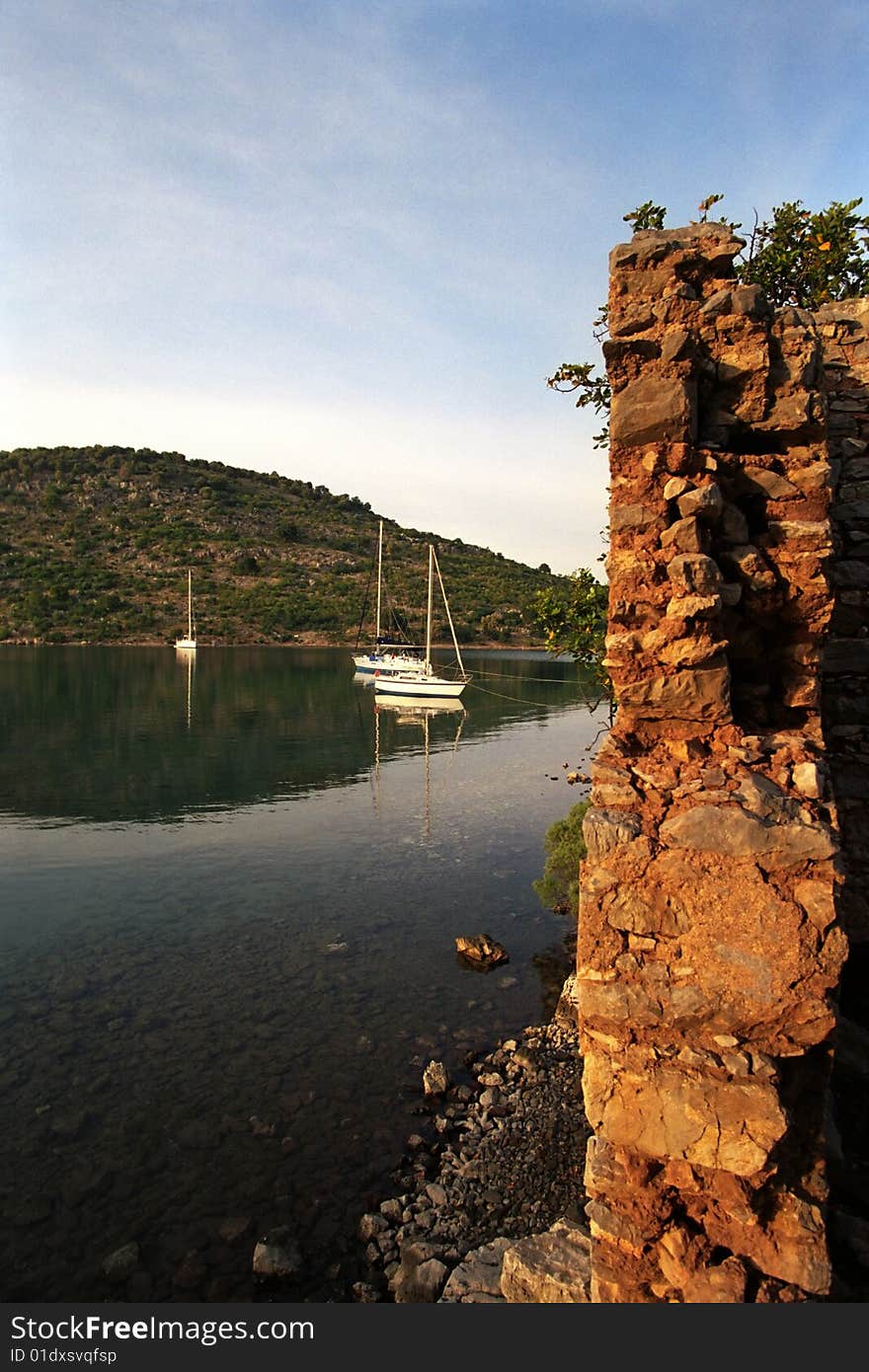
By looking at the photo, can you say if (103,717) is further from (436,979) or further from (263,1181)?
(263,1181)

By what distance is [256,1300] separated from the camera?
6555 millimetres

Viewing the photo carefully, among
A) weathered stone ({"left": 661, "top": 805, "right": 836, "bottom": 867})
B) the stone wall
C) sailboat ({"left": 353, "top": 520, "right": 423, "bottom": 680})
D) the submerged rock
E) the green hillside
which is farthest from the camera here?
the green hillside

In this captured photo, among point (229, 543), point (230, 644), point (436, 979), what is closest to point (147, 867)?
point (436, 979)

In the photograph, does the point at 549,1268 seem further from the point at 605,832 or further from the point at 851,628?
the point at 851,628

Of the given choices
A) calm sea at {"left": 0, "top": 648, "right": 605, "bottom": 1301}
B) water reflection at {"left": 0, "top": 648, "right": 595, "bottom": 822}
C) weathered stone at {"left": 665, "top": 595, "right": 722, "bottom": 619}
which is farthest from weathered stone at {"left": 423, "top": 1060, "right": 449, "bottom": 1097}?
water reflection at {"left": 0, "top": 648, "right": 595, "bottom": 822}

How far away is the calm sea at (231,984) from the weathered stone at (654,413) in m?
7.36

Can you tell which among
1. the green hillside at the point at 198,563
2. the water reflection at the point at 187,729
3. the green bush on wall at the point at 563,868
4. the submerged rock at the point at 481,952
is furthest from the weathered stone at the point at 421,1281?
the green hillside at the point at 198,563

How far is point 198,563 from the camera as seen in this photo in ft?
363

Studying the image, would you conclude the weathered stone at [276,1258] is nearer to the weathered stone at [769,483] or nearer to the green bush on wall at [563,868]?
the weathered stone at [769,483]

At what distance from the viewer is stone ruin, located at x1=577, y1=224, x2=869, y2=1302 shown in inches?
168

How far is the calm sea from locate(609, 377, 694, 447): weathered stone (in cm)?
736

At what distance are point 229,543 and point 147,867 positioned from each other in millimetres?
105827

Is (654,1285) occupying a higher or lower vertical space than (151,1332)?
higher

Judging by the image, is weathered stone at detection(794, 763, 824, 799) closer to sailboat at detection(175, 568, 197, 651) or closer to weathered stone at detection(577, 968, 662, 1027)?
weathered stone at detection(577, 968, 662, 1027)
